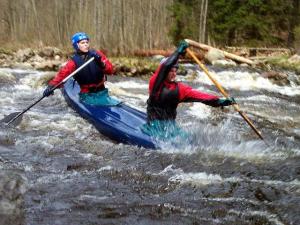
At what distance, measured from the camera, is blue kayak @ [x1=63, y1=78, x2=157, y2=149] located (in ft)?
19.7

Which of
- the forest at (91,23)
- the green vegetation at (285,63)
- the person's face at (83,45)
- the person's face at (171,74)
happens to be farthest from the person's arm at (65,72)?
the green vegetation at (285,63)

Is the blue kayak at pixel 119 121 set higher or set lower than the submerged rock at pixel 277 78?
higher

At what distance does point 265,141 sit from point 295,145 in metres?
0.45

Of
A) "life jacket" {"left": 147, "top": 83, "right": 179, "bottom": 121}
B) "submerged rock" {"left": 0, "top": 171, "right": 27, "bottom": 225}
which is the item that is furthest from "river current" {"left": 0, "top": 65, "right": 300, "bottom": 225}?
"life jacket" {"left": 147, "top": 83, "right": 179, "bottom": 121}

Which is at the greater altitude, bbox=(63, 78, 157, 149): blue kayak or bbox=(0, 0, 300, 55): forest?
bbox=(63, 78, 157, 149): blue kayak

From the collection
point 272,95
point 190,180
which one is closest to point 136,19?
point 272,95

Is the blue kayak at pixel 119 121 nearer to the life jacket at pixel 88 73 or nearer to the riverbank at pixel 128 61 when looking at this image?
the life jacket at pixel 88 73

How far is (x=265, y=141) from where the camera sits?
261 inches

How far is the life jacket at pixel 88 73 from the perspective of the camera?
7.34m

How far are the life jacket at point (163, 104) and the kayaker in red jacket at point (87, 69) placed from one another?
4.71 ft

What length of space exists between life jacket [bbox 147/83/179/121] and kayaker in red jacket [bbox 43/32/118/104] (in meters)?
1.44

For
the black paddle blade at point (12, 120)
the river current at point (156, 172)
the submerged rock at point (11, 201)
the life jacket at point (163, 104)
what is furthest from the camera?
the black paddle blade at point (12, 120)

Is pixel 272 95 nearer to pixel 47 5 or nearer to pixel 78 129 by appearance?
pixel 78 129

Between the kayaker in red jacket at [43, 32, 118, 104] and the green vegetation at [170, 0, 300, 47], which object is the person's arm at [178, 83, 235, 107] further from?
the green vegetation at [170, 0, 300, 47]
